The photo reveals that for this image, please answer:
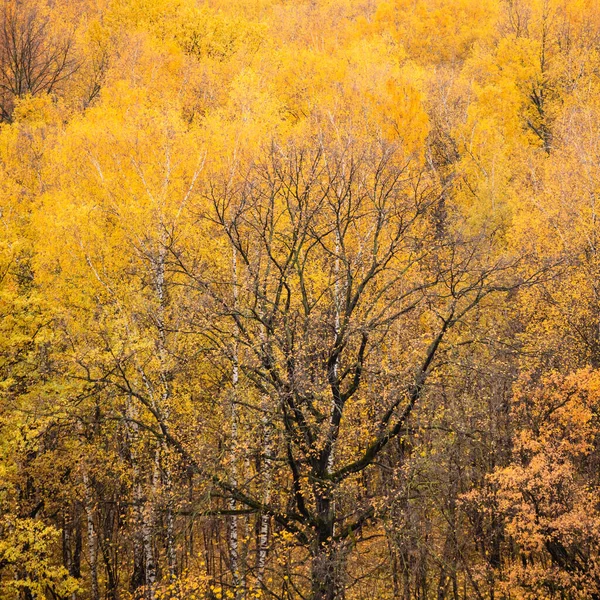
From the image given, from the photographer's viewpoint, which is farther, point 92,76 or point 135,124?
point 92,76

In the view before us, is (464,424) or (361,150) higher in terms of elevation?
(361,150)

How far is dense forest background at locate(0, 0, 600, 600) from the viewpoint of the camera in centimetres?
1312

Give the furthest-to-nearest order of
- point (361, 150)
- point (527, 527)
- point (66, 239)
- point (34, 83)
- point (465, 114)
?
1. point (34, 83)
2. point (465, 114)
3. point (361, 150)
4. point (66, 239)
5. point (527, 527)

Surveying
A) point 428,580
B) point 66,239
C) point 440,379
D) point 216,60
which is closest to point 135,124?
point 66,239

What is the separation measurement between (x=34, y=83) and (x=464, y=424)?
112ft

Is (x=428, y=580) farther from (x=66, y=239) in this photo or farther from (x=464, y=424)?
(x=66, y=239)

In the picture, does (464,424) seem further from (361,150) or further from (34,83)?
(34,83)

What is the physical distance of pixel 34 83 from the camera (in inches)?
1491

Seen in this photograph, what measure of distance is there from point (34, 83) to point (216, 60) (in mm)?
10829

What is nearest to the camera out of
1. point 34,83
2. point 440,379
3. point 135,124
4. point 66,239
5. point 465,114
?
point 440,379

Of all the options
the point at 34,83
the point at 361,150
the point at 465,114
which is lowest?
the point at 361,150

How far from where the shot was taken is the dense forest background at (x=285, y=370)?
13125 millimetres

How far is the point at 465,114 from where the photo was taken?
34.8m

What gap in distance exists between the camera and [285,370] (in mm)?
13695
